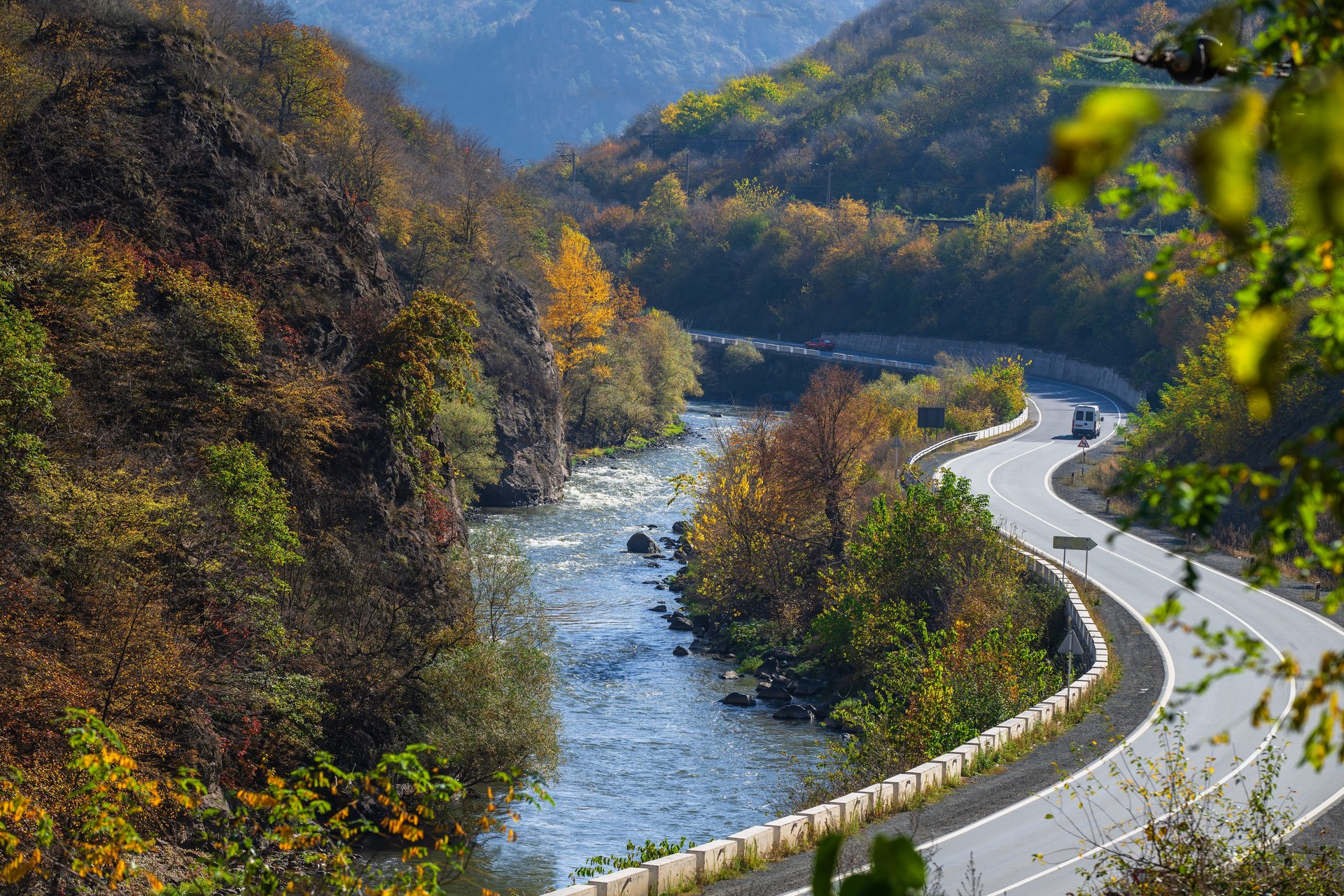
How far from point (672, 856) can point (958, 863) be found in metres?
3.74

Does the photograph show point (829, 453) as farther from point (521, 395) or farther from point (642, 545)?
point (521, 395)

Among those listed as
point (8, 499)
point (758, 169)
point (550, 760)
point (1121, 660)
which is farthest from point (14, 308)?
point (758, 169)

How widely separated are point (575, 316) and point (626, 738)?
139 ft

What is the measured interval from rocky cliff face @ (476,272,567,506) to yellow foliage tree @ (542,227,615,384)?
4900mm

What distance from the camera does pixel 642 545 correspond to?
4491 centimetres

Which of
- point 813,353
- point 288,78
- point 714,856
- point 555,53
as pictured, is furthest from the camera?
point 555,53

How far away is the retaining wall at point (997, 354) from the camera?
81500mm

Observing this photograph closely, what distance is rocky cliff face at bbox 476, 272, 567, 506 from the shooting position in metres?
53.6

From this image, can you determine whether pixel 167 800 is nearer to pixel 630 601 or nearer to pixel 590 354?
pixel 630 601

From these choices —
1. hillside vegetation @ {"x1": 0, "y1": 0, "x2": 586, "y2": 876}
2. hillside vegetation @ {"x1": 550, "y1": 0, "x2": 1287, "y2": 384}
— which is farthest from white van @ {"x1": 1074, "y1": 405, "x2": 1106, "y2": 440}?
hillside vegetation @ {"x1": 0, "y1": 0, "x2": 586, "y2": 876}

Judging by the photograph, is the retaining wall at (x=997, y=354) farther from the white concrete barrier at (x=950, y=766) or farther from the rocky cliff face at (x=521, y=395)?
the white concrete barrier at (x=950, y=766)

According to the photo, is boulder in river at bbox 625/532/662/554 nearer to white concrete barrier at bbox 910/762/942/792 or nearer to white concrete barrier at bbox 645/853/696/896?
white concrete barrier at bbox 910/762/942/792

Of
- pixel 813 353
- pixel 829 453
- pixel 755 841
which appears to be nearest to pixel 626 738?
pixel 755 841

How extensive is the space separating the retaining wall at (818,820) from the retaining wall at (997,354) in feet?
186
